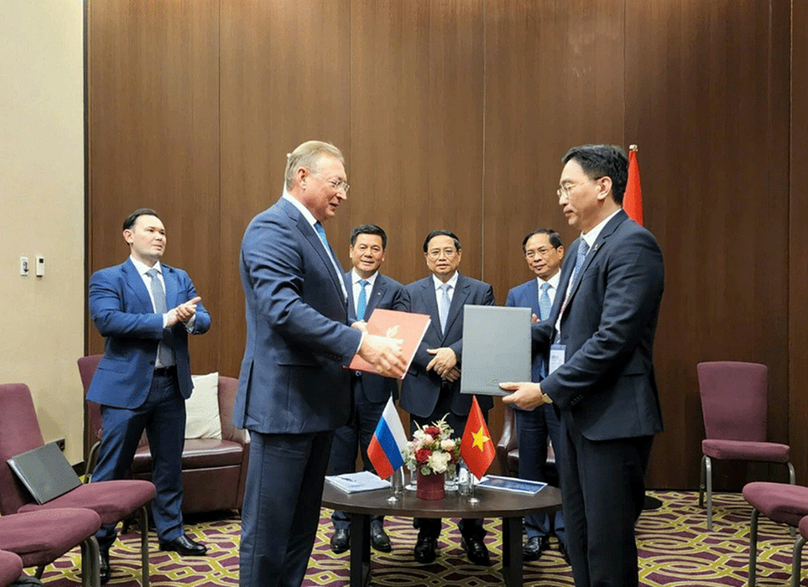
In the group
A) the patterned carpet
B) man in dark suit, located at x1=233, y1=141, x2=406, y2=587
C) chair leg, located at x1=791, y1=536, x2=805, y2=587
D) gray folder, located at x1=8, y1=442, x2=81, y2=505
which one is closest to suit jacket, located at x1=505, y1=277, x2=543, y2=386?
the patterned carpet

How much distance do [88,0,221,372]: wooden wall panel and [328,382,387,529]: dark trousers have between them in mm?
2281

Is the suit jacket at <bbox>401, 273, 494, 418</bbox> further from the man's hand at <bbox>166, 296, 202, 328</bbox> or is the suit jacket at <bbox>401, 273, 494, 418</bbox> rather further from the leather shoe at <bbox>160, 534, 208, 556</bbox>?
the leather shoe at <bbox>160, 534, 208, 556</bbox>

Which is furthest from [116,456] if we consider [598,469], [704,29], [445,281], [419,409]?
[704,29]

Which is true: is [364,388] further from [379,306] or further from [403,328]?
[403,328]

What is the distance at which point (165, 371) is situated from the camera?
4312mm

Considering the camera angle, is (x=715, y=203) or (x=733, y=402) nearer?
(x=733, y=402)

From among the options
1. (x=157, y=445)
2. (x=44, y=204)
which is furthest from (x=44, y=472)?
(x=44, y=204)

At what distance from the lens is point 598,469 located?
2510mm

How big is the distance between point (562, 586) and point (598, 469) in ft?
5.32

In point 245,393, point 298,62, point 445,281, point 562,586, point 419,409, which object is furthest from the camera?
point 298,62

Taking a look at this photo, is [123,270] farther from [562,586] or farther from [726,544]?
[726,544]

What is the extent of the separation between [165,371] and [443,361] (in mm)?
1497

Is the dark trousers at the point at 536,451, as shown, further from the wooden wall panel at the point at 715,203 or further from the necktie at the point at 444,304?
the wooden wall panel at the point at 715,203

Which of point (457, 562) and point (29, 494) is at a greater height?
point (29, 494)
